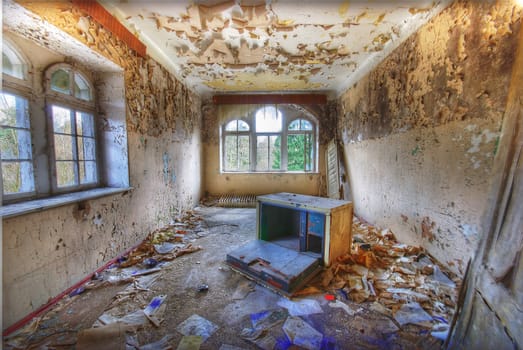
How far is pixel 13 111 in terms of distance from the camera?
1.73 meters

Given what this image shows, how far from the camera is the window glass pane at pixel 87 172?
2.40 meters

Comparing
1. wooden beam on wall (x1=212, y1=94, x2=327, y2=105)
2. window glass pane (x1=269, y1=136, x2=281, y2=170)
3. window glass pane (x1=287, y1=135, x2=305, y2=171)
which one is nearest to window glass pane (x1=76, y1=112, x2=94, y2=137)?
wooden beam on wall (x1=212, y1=94, x2=327, y2=105)

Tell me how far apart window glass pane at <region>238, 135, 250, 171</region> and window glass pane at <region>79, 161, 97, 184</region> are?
12.4 ft

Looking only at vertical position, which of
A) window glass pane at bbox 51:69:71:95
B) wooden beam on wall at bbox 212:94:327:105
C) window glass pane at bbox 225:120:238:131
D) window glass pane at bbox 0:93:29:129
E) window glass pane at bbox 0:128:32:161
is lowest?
window glass pane at bbox 0:128:32:161

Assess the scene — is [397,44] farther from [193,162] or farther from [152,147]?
[193,162]

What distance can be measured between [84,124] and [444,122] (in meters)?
3.84

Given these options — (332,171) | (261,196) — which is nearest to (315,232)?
(261,196)

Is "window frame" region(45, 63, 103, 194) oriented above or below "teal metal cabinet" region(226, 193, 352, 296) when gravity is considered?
above

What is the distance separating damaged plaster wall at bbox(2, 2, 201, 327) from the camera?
5.19 ft

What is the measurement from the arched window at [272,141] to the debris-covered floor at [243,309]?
3637 mm

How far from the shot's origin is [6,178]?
171cm

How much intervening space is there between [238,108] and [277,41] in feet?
9.73

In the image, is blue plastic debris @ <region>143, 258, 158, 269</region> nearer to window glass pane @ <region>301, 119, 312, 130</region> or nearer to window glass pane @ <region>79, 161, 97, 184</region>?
window glass pane @ <region>79, 161, 97, 184</region>

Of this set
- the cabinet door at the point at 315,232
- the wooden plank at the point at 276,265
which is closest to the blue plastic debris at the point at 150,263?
the wooden plank at the point at 276,265
